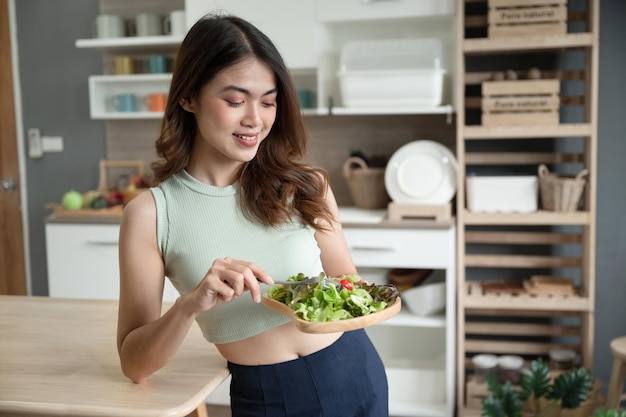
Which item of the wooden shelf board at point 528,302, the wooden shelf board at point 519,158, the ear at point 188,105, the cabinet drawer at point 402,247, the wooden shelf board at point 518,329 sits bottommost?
the wooden shelf board at point 518,329

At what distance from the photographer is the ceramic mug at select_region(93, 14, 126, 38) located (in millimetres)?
3611

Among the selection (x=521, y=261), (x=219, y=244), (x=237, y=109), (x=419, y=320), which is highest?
(x=237, y=109)

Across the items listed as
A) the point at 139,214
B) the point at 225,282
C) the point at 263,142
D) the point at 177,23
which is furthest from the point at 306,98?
the point at 225,282

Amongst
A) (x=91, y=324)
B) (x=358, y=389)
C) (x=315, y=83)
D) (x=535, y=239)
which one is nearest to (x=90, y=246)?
(x=315, y=83)

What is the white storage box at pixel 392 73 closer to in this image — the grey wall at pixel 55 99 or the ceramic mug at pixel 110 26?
the ceramic mug at pixel 110 26

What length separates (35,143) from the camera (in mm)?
4023

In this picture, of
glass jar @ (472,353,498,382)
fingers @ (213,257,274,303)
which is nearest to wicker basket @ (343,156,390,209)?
glass jar @ (472,353,498,382)

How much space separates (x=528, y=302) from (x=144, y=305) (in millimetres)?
2183

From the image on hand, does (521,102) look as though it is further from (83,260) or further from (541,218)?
(83,260)

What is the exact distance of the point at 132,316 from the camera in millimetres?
1307

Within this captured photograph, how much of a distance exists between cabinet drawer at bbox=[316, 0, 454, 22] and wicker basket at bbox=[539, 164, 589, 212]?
2.65ft

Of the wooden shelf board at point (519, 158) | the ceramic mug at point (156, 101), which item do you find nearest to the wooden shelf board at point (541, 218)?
the wooden shelf board at point (519, 158)

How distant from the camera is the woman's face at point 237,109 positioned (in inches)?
51.6

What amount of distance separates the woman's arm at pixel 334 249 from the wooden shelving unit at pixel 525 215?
1.69m
